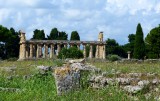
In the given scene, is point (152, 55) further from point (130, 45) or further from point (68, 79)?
point (68, 79)

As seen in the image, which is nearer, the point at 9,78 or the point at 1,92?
the point at 1,92

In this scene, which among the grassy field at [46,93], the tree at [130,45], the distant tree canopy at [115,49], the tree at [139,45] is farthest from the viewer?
the distant tree canopy at [115,49]

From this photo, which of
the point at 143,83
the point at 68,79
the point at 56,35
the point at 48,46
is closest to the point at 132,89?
the point at 143,83

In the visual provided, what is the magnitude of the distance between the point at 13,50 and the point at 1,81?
8683 centimetres

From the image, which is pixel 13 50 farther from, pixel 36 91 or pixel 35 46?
pixel 36 91

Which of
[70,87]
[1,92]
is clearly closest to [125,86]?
[70,87]

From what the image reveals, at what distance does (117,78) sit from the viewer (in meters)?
13.7

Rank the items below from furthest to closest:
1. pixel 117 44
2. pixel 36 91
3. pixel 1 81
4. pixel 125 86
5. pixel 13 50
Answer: pixel 117 44, pixel 13 50, pixel 1 81, pixel 36 91, pixel 125 86

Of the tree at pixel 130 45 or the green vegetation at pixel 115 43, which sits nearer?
the green vegetation at pixel 115 43

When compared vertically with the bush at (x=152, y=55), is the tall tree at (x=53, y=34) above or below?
above

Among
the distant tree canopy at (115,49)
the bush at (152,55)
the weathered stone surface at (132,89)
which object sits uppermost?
the distant tree canopy at (115,49)

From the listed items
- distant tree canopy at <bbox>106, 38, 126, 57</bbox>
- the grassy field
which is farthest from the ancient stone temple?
the grassy field

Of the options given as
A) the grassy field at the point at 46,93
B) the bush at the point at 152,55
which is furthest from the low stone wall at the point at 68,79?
the bush at the point at 152,55

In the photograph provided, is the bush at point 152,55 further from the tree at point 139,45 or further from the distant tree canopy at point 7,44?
the distant tree canopy at point 7,44
